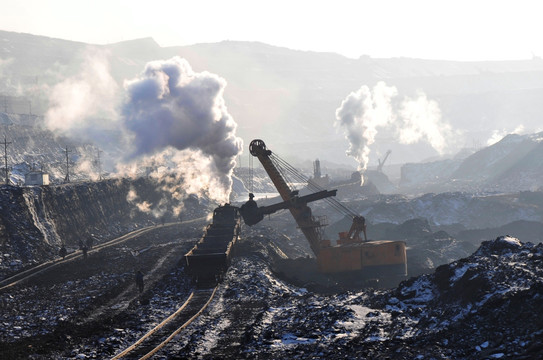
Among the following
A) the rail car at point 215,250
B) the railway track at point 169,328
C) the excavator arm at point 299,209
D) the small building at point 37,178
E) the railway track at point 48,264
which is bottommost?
the railway track at point 48,264

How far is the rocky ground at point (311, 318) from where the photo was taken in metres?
16.3

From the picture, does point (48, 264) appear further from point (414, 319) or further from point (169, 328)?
point (414, 319)

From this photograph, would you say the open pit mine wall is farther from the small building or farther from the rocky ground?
the rocky ground

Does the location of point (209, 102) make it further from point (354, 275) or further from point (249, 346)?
point (249, 346)

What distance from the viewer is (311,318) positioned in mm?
20078

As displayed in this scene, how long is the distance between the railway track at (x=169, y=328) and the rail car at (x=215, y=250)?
2.26 m

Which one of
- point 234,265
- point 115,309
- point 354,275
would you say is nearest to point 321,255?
point 354,275

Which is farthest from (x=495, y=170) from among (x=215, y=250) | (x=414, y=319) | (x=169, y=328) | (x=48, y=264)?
(x=169, y=328)

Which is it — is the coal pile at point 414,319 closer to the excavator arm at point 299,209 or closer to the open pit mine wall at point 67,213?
the excavator arm at point 299,209

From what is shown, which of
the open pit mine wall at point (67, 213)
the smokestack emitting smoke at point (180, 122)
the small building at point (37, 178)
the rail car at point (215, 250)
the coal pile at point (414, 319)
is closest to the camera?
the coal pile at point (414, 319)

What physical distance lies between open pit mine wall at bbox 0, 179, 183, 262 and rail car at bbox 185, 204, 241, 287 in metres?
12.1

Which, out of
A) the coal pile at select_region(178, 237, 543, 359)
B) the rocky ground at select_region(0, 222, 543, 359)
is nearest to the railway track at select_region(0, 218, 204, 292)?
the rocky ground at select_region(0, 222, 543, 359)

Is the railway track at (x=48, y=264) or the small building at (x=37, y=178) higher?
the small building at (x=37, y=178)

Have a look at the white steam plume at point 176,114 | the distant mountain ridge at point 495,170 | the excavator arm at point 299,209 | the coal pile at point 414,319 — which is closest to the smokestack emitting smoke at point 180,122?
the white steam plume at point 176,114
